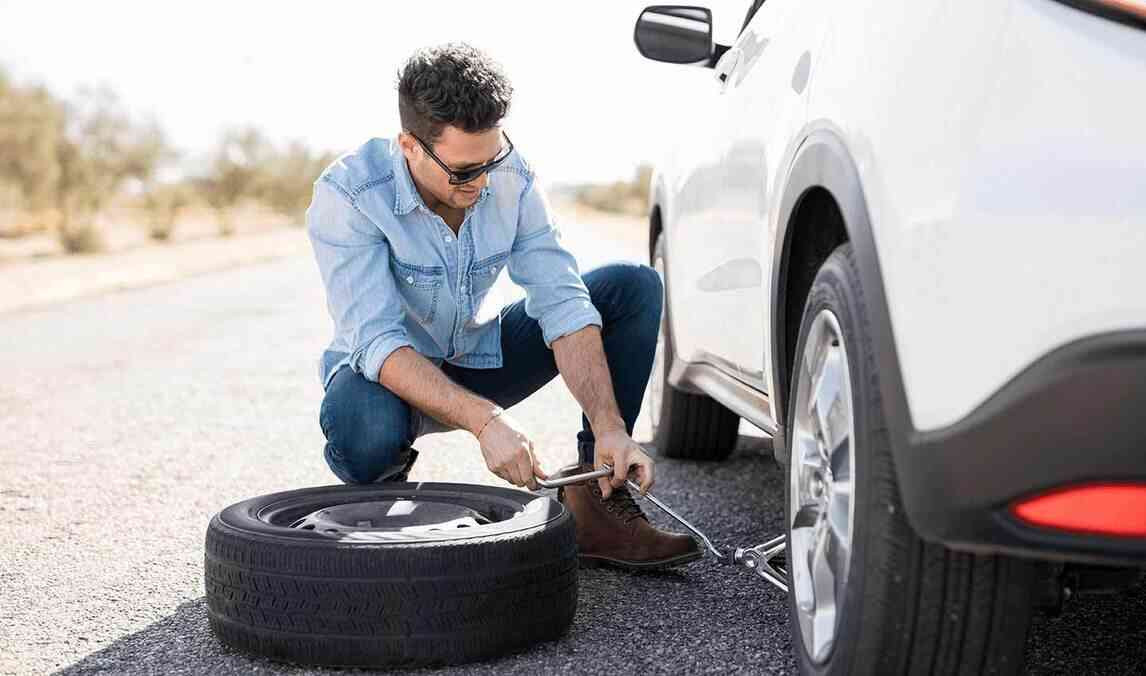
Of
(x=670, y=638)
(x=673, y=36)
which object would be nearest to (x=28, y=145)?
(x=673, y=36)

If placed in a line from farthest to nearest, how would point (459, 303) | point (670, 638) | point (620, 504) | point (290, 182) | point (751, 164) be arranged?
1. point (290, 182)
2. point (459, 303)
3. point (620, 504)
4. point (751, 164)
5. point (670, 638)

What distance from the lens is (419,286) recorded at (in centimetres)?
393

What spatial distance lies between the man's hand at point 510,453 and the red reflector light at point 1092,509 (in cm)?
159

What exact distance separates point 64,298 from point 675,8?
47.4ft

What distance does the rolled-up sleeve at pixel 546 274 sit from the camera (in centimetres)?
400

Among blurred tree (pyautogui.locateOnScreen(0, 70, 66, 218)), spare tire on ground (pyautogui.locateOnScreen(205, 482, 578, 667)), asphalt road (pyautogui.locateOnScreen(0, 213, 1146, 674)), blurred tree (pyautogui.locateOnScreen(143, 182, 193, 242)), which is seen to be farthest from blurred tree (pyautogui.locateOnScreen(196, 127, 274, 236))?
spare tire on ground (pyautogui.locateOnScreen(205, 482, 578, 667))

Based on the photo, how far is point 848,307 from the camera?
90.4 inches

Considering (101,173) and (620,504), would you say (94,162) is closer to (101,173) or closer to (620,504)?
(101,173)

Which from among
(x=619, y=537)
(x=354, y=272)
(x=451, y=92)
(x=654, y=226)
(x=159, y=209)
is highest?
(x=451, y=92)

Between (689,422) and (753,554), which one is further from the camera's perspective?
(689,422)

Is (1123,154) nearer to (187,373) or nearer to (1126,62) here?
(1126,62)

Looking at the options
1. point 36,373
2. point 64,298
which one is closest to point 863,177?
point 36,373

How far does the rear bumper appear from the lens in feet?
5.88

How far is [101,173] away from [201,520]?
40.2 meters
